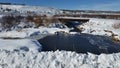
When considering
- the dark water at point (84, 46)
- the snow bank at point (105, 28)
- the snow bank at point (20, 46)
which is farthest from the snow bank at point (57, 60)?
the snow bank at point (105, 28)

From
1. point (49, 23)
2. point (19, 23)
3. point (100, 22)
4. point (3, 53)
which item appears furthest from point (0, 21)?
point (3, 53)

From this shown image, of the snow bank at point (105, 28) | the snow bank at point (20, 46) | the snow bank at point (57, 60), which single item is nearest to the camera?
the snow bank at point (57, 60)

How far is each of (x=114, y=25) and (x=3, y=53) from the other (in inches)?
1281

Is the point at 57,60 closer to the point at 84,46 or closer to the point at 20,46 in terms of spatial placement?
the point at 20,46

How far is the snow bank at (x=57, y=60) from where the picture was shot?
36.9ft

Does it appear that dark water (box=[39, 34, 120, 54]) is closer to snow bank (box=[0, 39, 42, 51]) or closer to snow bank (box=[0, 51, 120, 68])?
snow bank (box=[0, 39, 42, 51])

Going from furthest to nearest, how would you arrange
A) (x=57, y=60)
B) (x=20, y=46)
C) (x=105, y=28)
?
(x=105, y=28)
(x=20, y=46)
(x=57, y=60)

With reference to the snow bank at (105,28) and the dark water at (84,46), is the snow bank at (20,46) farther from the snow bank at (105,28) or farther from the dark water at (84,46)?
the snow bank at (105,28)

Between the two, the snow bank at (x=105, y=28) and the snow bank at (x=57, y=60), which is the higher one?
the snow bank at (x=57, y=60)

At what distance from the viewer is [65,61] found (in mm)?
11539

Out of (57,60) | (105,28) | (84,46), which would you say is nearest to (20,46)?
(84,46)

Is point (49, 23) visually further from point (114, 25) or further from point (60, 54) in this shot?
point (60, 54)

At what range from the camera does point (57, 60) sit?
38.3 feet

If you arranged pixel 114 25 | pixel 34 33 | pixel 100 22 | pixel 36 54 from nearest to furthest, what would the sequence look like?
pixel 36 54 < pixel 34 33 < pixel 114 25 < pixel 100 22
